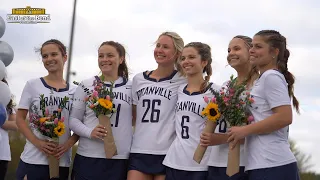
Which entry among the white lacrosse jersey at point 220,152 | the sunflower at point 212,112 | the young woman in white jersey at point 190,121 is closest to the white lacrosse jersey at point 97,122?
the young woman in white jersey at point 190,121

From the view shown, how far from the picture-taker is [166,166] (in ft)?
14.2

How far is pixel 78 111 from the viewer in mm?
4609

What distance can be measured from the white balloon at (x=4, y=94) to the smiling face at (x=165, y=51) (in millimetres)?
1648

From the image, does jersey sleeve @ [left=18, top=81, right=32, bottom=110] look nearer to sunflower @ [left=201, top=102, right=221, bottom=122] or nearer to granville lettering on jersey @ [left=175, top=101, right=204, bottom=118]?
granville lettering on jersey @ [left=175, top=101, right=204, bottom=118]

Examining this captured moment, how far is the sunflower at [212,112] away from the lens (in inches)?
152

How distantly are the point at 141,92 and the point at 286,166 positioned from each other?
58.7 inches

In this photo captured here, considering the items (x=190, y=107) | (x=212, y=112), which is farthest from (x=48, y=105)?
(x=212, y=112)

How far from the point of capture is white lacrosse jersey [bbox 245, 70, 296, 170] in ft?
11.7

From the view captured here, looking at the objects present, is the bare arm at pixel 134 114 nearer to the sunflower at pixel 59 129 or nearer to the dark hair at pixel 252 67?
the sunflower at pixel 59 129

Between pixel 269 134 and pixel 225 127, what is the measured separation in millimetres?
568

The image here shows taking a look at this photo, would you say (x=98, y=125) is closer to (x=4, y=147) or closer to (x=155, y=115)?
Answer: (x=155, y=115)

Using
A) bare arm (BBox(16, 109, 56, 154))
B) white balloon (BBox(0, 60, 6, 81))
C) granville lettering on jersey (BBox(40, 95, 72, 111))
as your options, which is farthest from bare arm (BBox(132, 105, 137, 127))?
white balloon (BBox(0, 60, 6, 81))

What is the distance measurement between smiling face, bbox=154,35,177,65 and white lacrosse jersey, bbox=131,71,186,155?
162 millimetres

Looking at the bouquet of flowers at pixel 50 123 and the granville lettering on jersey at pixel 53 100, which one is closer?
the bouquet of flowers at pixel 50 123
